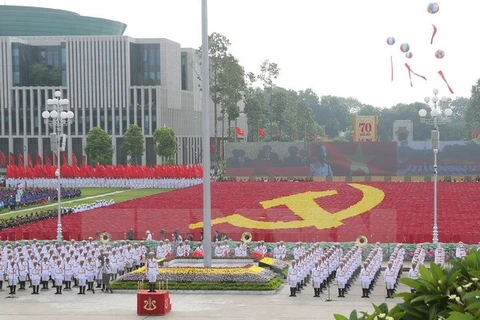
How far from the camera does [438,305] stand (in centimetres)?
514

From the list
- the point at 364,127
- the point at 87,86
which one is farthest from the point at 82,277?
the point at 87,86

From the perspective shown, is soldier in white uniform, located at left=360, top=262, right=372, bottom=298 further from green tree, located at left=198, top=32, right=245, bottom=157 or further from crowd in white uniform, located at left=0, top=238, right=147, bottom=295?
green tree, located at left=198, top=32, right=245, bottom=157

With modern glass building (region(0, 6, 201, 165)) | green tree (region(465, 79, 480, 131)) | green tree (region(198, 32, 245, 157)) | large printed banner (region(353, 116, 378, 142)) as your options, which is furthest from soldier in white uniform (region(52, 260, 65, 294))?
green tree (region(465, 79, 480, 131))

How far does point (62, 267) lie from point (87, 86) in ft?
238

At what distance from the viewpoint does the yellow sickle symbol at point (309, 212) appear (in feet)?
120

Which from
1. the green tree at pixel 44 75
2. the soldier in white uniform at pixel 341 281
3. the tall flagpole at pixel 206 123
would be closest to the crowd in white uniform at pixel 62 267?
the tall flagpole at pixel 206 123

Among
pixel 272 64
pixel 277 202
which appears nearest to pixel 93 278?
pixel 277 202

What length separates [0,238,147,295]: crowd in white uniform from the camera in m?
22.4

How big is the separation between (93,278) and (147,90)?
72.0m

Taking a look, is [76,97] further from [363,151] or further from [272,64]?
[363,151]

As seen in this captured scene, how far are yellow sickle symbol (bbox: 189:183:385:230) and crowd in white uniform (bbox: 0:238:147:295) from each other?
11.8 meters

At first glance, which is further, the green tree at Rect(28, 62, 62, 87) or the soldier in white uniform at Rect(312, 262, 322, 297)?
the green tree at Rect(28, 62, 62, 87)

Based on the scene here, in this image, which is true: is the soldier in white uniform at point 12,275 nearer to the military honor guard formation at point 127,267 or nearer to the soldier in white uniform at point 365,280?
the military honor guard formation at point 127,267

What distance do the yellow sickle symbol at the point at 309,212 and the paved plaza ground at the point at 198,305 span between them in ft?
44.6
